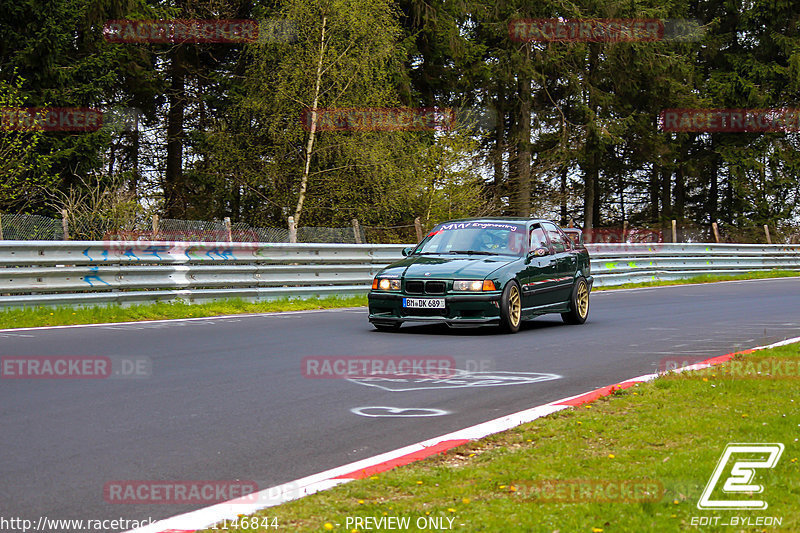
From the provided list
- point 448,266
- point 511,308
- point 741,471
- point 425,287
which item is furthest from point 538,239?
point 741,471

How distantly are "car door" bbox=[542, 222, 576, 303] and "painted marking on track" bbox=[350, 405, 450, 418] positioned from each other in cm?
668

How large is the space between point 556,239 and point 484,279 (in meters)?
2.79

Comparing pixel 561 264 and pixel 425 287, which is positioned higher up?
pixel 561 264

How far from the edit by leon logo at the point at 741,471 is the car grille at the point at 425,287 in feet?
21.7

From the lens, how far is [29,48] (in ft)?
88.7

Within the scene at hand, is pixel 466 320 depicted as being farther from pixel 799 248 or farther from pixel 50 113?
pixel 799 248

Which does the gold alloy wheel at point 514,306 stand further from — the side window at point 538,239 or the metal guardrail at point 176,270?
the metal guardrail at point 176,270

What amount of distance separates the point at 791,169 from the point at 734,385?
1765 inches

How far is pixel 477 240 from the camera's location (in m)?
13.1

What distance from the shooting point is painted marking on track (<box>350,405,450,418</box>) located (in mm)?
6531

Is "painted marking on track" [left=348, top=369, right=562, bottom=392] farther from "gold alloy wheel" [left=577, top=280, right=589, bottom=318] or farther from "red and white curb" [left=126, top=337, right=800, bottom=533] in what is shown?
"gold alloy wheel" [left=577, top=280, right=589, bottom=318]

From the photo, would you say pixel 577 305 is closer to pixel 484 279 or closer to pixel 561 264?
pixel 561 264

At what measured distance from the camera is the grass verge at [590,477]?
3959 millimetres

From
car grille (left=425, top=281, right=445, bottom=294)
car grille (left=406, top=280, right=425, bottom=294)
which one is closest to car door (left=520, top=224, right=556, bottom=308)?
car grille (left=425, top=281, right=445, bottom=294)
